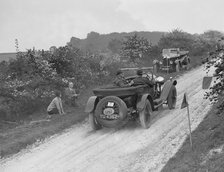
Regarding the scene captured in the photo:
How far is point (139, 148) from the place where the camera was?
994cm

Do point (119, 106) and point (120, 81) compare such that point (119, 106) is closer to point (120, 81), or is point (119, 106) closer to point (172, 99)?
point (120, 81)

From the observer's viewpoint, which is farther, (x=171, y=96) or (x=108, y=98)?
(x=171, y=96)

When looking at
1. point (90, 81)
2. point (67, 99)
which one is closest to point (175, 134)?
point (67, 99)

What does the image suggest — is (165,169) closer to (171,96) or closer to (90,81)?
(171,96)

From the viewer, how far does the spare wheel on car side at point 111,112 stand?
434 inches

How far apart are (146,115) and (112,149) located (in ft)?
7.17

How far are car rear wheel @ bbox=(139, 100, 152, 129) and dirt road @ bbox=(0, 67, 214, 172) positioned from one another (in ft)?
0.70

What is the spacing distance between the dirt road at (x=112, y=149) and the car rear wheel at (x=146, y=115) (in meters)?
0.21

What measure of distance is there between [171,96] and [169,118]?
1.43 meters

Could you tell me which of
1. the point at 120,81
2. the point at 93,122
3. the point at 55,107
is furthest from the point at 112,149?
the point at 55,107

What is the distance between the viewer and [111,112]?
36.8 feet

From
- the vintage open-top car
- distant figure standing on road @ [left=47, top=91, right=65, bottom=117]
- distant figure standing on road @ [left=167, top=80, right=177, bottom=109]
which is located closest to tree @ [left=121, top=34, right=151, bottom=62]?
distant figure standing on road @ [left=47, top=91, right=65, bottom=117]

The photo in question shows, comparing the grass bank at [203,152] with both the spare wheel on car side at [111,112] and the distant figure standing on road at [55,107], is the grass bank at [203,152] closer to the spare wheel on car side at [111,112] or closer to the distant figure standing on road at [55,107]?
the spare wheel on car side at [111,112]

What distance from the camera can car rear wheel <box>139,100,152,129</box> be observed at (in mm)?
11359
